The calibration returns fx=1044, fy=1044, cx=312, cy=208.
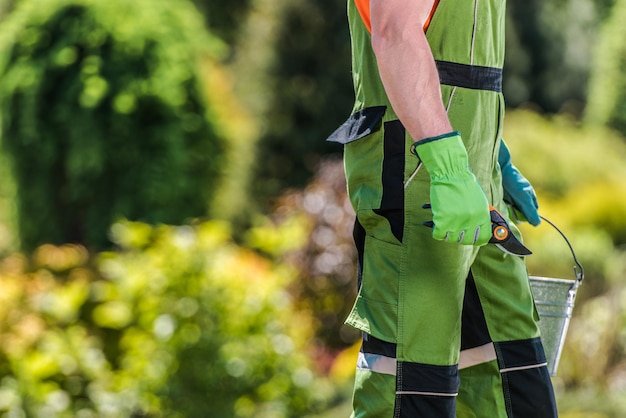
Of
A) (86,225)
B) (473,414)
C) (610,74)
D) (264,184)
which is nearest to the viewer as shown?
(473,414)

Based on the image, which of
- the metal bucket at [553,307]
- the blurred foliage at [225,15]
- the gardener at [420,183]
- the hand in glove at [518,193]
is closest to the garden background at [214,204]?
the metal bucket at [553,307]

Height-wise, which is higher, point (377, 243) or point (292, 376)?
point (377, 243)

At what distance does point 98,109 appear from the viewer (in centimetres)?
812

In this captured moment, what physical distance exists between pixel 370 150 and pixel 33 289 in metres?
3.60

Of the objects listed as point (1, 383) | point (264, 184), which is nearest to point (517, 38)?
point (264, 184)

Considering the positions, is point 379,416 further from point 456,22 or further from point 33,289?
point 33,289

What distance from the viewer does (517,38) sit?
13.5 m

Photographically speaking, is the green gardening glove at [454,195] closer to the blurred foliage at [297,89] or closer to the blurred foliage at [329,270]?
the blurred foliage at [329,270]

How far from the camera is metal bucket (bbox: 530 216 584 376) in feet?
8.56

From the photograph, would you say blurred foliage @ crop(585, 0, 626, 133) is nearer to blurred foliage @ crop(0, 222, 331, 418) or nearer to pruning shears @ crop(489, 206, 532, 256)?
blurred foliage @ crop(0, 222, 331, 418)

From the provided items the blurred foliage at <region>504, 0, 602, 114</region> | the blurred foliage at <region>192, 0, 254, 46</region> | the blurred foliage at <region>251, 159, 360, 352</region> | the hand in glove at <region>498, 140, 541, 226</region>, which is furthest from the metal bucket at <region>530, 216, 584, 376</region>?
the blurred foliage at <region>192, 0, 254, 46</region>

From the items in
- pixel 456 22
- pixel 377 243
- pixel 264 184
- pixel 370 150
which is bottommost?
pixel 264 184

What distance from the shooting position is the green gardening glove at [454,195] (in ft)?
6.82

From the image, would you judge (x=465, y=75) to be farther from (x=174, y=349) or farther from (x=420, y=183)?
(x=174, y=349)
